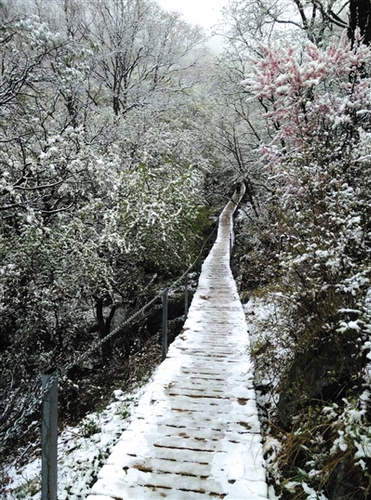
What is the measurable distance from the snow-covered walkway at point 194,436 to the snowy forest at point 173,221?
0.78ft

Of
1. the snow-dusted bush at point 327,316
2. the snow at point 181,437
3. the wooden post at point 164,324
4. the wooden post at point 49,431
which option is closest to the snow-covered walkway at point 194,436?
the snow at point 181,437

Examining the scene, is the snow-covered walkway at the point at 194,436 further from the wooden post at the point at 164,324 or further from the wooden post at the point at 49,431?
the wooden post at the point at 49,431

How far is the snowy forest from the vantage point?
298cm

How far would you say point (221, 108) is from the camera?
19.0 meters

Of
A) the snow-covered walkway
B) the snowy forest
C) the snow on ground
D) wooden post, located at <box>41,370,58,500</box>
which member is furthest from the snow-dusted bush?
the snow on ground

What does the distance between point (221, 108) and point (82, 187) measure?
1283 cm

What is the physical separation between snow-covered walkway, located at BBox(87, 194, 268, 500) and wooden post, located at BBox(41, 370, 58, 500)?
47cm

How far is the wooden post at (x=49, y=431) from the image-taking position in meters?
2.06

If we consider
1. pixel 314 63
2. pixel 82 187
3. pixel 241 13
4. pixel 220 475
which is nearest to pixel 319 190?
pixel 314 63

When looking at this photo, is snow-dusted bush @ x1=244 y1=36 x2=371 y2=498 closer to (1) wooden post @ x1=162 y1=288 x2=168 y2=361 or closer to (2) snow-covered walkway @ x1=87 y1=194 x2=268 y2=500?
(2) snow-covered walkway @ x1=87 y1=194 x2=268 y2=500

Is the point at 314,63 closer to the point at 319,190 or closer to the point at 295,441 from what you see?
the point at 319,190

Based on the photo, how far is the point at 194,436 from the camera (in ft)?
10.6

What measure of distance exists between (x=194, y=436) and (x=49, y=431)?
1.53 meters

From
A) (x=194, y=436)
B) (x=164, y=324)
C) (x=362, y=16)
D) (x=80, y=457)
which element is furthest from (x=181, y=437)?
(x=362, y=16)
